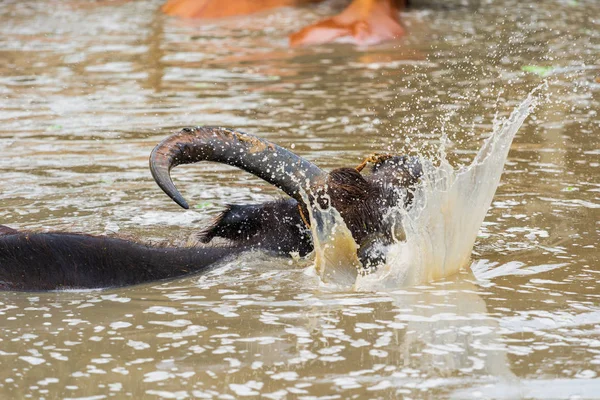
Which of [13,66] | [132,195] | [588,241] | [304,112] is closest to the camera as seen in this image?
[588,241]

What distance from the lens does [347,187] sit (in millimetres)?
6211

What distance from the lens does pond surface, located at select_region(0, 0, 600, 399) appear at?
15.7 ft

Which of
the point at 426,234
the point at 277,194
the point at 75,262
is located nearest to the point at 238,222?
the point at 75,262

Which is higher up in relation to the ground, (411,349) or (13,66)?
(13,66)

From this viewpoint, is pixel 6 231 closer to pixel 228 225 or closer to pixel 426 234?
pixel 228 225

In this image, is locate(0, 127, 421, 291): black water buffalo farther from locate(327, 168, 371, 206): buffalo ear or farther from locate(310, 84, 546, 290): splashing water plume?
locate(310, 84, 546, 290): splashing water plume

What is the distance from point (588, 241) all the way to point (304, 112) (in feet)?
15.3

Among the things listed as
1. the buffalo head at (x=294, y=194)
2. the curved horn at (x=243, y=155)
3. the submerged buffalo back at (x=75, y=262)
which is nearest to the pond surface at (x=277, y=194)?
the submerged buffalo back at (x=75, y=262)

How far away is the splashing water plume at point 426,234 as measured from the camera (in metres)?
6.00

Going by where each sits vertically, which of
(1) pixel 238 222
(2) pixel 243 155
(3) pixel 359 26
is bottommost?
(1) pixel 238 222

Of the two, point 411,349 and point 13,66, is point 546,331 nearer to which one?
point 411,349

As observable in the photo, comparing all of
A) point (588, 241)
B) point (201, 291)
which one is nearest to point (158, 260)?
point (201, 291)

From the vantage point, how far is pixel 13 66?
14.2 metres

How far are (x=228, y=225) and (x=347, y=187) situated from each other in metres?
0.68
